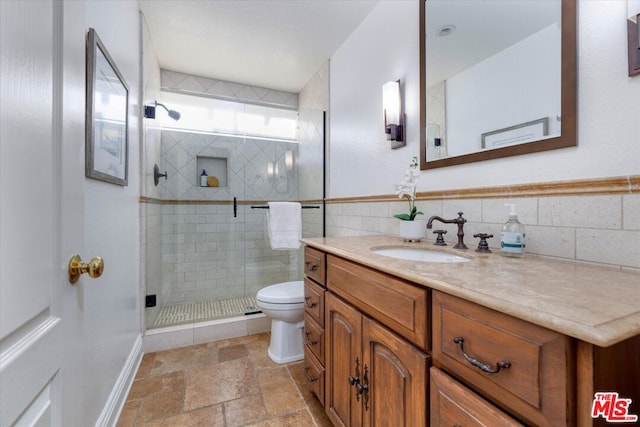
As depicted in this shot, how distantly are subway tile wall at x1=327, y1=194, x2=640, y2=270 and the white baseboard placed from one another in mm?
1739

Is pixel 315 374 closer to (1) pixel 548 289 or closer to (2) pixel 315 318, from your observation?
(2) pixel 315 318

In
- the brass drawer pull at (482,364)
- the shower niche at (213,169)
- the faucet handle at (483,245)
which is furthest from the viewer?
the shower niche at (213,169)

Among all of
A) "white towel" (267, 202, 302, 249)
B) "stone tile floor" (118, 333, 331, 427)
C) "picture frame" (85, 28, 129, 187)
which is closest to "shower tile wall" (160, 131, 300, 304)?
"white towel" (267, 202, 302, 249)

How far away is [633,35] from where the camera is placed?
0.76m

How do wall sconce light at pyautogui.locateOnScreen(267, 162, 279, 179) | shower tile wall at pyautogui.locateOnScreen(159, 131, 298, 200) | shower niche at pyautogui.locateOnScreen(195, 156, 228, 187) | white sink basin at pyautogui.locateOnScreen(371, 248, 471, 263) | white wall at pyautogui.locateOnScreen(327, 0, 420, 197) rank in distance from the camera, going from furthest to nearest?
wall sconce light at pyautogui.locateOnScreen(267, 162, 279, 179) → shower niche at pyautogui.locateOnScreen(195, 156, 228, 187) → shower tile wall at pyautogui.locateOnScreen(159, 131, 298, 200) → white wall at pyautogui.locateOnScreen(327, 0, 420, 197) → white sink basin at pyautogui.locateOnScreen(371, 248, 471, 263)

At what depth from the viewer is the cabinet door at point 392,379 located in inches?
28.6

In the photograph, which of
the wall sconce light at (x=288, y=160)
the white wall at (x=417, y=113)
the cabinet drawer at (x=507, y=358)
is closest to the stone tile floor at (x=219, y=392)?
the cabinet drawer at (x=507, y=358)

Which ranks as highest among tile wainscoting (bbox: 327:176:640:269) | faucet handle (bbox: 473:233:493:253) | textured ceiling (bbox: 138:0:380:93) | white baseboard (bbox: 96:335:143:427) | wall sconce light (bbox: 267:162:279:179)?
textured ceiling (bbox: 138:0:380:93)

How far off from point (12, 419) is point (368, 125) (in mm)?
1955

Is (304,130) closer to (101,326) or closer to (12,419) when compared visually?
(101,326)

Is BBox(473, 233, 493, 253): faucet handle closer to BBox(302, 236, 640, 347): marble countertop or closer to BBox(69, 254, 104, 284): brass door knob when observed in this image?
BBox(302, 236, 640, 347): marble countertop

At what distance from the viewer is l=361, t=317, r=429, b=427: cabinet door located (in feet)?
2.39

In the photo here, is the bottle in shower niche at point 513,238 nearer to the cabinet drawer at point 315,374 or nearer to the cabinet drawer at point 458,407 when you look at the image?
the cabinet drawer at point 458,407

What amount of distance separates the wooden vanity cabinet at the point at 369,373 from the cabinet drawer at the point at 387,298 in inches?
1.3
